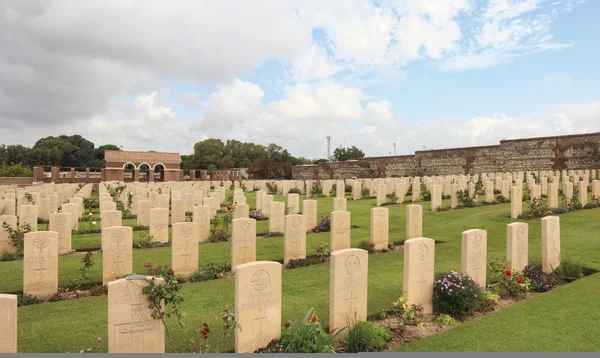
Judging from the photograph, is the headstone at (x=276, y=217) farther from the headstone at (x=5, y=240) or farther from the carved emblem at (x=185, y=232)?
the headstone at (x=5, y=240)

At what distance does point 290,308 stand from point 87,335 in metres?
2.41

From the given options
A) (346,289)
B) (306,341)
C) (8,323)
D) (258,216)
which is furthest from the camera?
(258,216)

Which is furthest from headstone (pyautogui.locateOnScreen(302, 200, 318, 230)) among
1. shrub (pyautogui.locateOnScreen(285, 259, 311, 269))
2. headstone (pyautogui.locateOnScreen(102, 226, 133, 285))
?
headstone (pyautogui.locateOnScreen(102, 226, 133, 285))

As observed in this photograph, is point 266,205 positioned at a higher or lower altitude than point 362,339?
higher

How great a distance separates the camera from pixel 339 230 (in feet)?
26.6

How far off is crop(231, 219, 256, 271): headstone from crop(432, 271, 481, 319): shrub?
129 inches

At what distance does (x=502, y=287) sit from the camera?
6.04 meters

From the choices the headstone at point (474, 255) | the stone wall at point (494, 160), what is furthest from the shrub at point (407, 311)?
the stone wall at point (494, 160)

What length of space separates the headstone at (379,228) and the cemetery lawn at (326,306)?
1.43 ft

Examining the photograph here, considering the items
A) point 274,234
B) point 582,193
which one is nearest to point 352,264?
point 274,234

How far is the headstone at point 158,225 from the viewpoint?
31.0 ft

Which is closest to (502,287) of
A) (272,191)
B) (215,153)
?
(272,191)

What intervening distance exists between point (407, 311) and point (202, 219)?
6.33 m

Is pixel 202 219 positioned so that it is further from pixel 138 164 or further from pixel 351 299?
pixel 138 164
